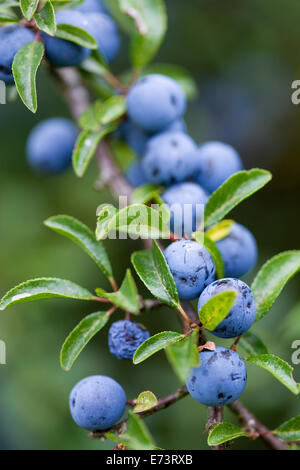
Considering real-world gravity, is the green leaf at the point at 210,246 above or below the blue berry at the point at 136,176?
A: below

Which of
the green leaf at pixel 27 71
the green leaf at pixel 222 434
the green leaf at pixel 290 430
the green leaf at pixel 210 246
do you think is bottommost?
the green leaf at pixel 290 430

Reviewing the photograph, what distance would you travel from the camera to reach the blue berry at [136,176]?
1.66 m

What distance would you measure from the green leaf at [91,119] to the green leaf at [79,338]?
0.58m

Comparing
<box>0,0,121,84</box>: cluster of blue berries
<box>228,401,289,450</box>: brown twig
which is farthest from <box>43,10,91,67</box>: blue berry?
<box>228,401,289,450</box>: brown twig

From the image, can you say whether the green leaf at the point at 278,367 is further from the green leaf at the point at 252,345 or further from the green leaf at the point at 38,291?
the green leaf at the point at 38,291

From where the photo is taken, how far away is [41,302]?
2.30 m

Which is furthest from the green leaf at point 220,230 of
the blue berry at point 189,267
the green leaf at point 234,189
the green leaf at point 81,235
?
the green leaf at point 81,235

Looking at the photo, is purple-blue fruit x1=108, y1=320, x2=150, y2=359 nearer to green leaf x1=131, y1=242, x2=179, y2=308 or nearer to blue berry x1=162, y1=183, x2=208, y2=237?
green leaf x1=131, y1=242, x2=179, y2=308

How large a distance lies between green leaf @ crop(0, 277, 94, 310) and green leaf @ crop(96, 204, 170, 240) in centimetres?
17

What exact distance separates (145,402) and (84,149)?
2.37 feet

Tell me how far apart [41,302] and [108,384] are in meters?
1.17

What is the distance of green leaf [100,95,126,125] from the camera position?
1478 millimetres

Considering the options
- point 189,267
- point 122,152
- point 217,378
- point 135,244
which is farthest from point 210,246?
point 135,244
